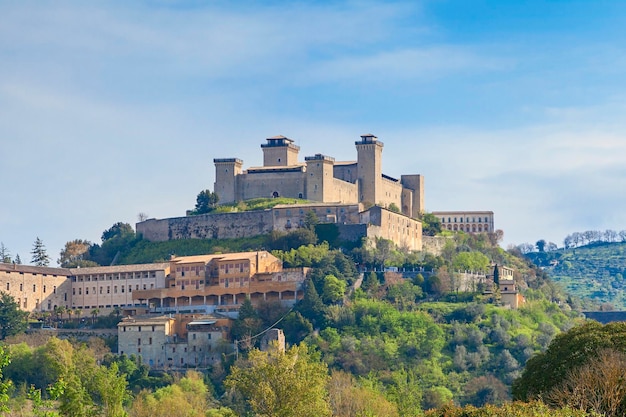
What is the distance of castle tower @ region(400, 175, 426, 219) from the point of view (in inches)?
4296

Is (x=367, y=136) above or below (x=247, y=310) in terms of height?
above

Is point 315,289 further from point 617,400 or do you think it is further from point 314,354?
point 617,400

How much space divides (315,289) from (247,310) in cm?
447

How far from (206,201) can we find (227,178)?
7.29 feet

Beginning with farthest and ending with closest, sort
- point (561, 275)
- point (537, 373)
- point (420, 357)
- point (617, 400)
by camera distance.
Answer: point (561, 275) < point (420, 357) < point (537, 373) < point (617, 400)

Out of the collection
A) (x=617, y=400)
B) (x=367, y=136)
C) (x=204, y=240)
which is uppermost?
(x=367, y=136)

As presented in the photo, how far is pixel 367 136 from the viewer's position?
343 feet

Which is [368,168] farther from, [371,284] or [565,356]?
[565,356]

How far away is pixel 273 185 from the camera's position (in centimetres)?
10269

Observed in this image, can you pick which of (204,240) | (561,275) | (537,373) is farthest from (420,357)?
(561,275)

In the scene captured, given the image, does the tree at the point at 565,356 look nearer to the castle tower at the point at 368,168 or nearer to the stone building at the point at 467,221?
the castle tower at the point at 368,168

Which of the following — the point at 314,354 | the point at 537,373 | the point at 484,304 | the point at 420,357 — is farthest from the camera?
the point at 484,304

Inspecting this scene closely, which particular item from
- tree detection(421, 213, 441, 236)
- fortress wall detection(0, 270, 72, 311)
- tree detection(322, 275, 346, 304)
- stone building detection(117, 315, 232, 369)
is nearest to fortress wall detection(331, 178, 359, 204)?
Answer: tree detection(421, 213, 441, 236)

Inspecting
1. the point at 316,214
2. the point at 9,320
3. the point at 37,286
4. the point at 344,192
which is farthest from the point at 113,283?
the point at 344,192
